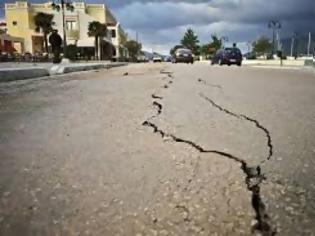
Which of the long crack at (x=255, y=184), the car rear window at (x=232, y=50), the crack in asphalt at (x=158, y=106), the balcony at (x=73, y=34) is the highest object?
the balcony at (x=73, y=34)

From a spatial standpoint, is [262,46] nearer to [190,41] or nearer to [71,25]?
[190,41]

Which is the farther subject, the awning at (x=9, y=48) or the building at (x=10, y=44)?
the awning at (x=9, y=48)

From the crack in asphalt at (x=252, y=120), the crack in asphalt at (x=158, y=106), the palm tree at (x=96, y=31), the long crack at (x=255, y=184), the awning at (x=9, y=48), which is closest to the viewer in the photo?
the long crack at (x=255, y=184)

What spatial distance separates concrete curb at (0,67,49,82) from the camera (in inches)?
473

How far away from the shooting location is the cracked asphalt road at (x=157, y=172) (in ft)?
8.13

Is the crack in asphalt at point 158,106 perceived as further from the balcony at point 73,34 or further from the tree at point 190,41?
the tree at point 190,41

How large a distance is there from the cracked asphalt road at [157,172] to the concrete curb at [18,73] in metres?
6.20

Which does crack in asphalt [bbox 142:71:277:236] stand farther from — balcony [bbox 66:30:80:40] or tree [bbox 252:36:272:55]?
tree [bbox 252:36:272:55]

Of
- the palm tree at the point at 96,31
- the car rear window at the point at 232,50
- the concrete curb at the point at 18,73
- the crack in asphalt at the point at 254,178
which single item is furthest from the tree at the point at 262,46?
the crack in asphalt at the point at 254,178

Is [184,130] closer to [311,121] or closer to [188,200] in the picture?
[311,121]

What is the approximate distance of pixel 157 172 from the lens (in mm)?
3318

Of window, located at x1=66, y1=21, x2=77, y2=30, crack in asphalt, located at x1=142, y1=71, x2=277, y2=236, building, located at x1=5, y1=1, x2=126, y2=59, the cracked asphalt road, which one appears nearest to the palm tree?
building, located at x1=5, y1=1, x2=126, y2=59

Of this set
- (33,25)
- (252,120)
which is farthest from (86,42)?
(252,120)

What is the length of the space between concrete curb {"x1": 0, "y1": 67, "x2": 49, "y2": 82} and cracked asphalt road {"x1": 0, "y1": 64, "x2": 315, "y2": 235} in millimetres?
6195
